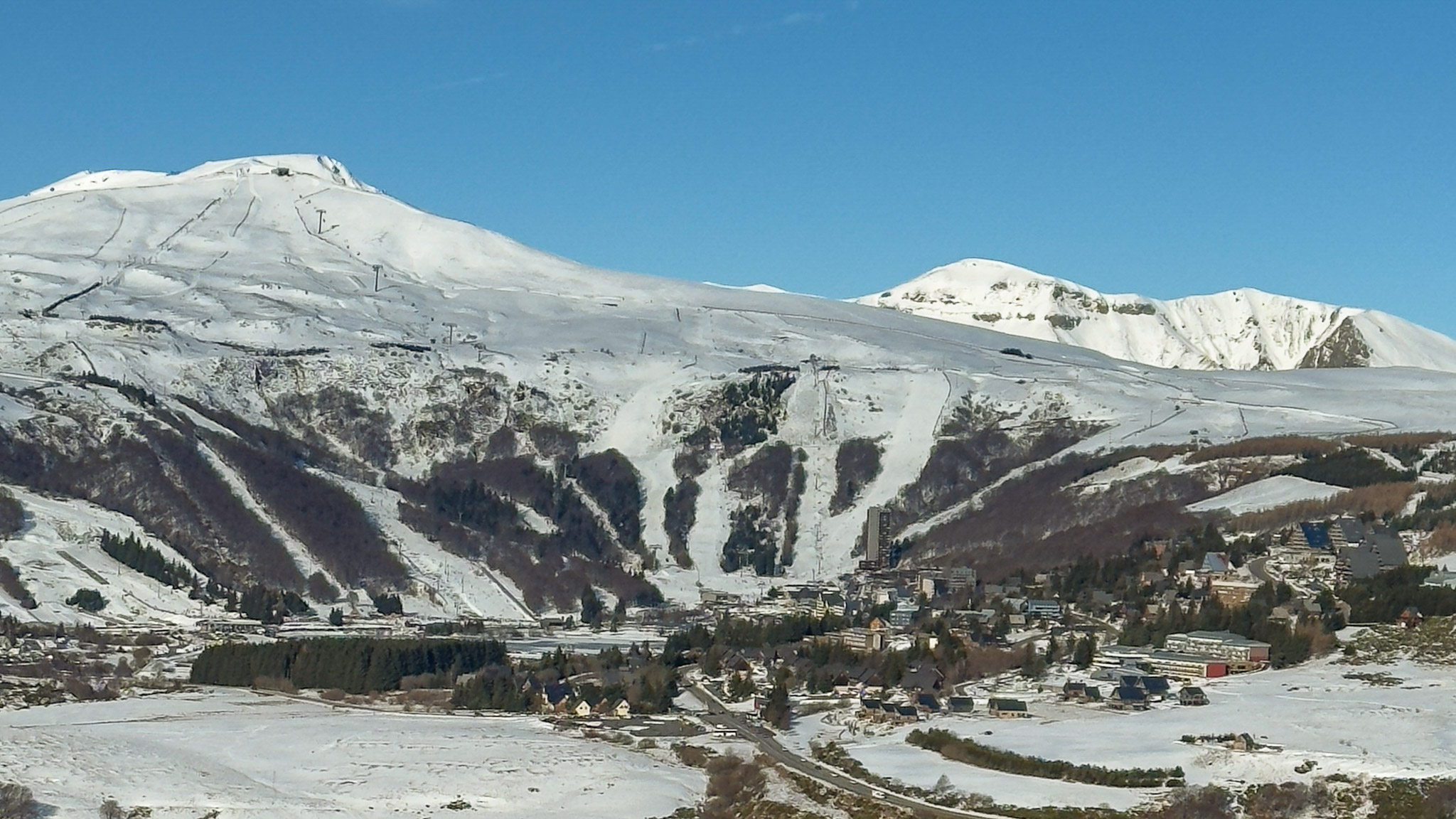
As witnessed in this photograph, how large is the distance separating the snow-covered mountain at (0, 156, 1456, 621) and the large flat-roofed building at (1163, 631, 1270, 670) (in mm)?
34505

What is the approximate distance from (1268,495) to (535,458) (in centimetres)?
6061

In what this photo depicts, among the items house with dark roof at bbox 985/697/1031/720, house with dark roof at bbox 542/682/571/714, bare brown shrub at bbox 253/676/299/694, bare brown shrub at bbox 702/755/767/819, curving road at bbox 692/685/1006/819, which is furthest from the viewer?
bare brown shrub at bbox 253/676/299/694

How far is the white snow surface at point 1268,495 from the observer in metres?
136

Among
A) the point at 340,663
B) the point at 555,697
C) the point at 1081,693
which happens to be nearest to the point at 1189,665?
the point at 1081,693

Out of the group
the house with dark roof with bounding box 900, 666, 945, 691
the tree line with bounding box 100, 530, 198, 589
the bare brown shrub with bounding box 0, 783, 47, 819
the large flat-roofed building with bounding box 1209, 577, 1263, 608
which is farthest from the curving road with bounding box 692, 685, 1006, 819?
the tree line with bounding box 100, 530, 198, 589

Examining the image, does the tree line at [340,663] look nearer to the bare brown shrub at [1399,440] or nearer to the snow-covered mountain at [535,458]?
the snow-covered mountain at [535,458]

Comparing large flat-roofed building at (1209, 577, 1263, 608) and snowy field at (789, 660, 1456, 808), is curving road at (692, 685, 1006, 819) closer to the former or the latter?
snowy field at (789, 660, 1456, 808)

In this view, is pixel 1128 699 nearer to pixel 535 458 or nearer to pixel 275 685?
pixel 275 685

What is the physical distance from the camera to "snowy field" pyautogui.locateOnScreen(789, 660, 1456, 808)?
227 feet

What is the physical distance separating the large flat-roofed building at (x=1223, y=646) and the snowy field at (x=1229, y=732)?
2.40m

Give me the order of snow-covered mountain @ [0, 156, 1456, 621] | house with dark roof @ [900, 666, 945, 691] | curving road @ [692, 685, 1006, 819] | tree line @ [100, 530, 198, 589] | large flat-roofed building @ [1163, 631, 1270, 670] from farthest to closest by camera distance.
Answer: snow-covered mountain @ [0, 156, 1456, 621]
tree line @ [100, 530, 198, 589]
large flat-roofed building @ [1163, 631, 1270, 670]
house with dark roof @ [900, 666, 945, 691]
curving road @ [692, 685, 1006, 819]

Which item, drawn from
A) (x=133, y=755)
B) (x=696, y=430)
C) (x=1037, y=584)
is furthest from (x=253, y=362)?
(x=133, y=755)

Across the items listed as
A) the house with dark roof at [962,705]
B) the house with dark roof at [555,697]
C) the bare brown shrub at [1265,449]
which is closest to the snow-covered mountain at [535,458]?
the bare brown shrub at [1265,449]

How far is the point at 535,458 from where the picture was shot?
175 metres
